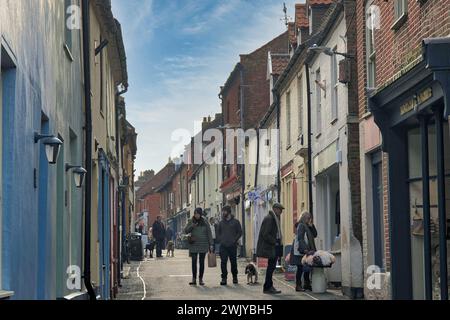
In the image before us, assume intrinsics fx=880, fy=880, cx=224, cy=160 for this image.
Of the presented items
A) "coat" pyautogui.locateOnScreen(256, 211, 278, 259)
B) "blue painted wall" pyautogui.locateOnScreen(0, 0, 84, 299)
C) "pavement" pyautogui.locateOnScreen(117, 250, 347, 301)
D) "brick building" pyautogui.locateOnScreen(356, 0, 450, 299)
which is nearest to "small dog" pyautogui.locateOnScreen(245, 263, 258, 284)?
"pavement" pyautogui.locateOnScreen(117, 250, 347, 301)

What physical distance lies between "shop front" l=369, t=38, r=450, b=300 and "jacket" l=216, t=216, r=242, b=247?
7.41m

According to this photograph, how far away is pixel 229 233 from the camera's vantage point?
19297 mm

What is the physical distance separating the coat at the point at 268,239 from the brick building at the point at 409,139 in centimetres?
227

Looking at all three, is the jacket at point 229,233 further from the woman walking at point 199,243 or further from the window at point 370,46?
the window at point 370,46

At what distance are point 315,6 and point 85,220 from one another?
43.9ft

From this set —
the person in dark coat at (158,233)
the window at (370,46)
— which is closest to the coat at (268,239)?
the window at (370,46)

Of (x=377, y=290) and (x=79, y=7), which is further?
(x=377, y=290)

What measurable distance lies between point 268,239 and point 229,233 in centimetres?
241

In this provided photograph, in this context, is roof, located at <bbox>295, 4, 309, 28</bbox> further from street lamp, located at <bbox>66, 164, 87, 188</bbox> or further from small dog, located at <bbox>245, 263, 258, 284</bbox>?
street lamp, located at <bbox>66, 164, 87, 188</bbox>

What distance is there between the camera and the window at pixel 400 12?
12.0 metres

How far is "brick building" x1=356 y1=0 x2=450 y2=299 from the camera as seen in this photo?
9922mm
